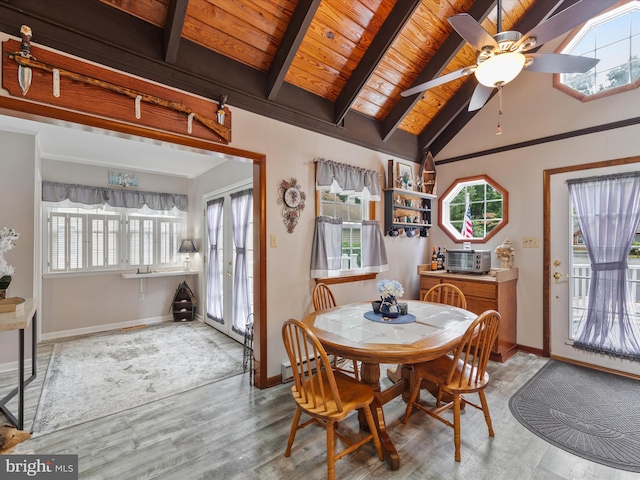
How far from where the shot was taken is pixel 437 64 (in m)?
3.21

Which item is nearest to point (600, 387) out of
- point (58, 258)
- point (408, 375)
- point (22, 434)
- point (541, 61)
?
point (408, 375)

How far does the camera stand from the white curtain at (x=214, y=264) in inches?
181

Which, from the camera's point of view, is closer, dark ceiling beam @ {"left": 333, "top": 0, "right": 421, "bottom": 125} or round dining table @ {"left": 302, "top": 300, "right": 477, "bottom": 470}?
round dining table @ {"left": 302, "top": 300, "right": 477, "bottom": 470}

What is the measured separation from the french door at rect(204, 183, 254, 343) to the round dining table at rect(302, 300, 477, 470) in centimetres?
176

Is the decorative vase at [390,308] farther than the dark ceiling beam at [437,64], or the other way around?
the dark ceiling beam at [437,64]

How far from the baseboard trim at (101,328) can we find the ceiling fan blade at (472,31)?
5515 mm

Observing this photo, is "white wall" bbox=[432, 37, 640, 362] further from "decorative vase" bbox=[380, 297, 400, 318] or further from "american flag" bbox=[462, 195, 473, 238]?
"decorative vase" bbox=[380, 297, 400, 318]

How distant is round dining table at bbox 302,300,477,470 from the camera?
1700 mm

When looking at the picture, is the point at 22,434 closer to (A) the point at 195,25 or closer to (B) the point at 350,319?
(B) the point at 350,319

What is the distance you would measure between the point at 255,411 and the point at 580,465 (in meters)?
2.19

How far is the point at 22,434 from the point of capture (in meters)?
1.39

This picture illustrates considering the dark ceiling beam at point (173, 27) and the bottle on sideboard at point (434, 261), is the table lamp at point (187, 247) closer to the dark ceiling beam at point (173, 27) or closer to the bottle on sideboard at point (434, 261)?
the dark ceiling beam at point (173, 27)

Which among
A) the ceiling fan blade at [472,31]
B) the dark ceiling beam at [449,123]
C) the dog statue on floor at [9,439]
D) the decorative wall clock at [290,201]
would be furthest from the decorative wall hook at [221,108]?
the dark ceiling beam at [449,123]

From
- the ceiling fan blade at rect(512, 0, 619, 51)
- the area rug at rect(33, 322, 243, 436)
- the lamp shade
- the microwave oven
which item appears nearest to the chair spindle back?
the area rug at rect(33, 322, 243, 436)
